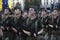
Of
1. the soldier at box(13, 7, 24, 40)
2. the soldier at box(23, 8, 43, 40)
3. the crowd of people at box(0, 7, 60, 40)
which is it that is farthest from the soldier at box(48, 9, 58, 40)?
the soldier at box(13, 7, 24, 40)

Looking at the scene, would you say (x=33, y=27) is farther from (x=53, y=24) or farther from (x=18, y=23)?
(x=53, y=24)

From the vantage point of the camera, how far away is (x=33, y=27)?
1041 centimetres

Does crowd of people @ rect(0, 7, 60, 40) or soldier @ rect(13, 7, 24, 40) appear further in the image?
soldier @ rect(13, 7, 24, 40)

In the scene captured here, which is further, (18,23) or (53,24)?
(53,24)

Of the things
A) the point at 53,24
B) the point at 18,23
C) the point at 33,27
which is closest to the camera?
the point at 33,27

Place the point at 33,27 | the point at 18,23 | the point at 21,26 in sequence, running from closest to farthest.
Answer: the point at 21,26, the point at 33,27, the point at 18,23

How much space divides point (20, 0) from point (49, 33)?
45.8 ft

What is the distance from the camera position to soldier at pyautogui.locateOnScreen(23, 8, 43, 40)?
1012 cm

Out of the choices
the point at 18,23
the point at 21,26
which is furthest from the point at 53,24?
the point at 21,26

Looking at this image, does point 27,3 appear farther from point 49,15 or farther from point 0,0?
point 49,15

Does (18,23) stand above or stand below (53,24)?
above

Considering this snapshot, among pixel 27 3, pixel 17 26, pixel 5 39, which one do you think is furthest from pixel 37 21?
pixel 27 3

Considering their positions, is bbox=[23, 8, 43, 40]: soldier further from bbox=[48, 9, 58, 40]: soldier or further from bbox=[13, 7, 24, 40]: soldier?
bbox=[48, 9, 58, 40]: soldier

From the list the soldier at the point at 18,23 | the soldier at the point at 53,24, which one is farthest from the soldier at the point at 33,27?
the soldier at the point at 53,24
